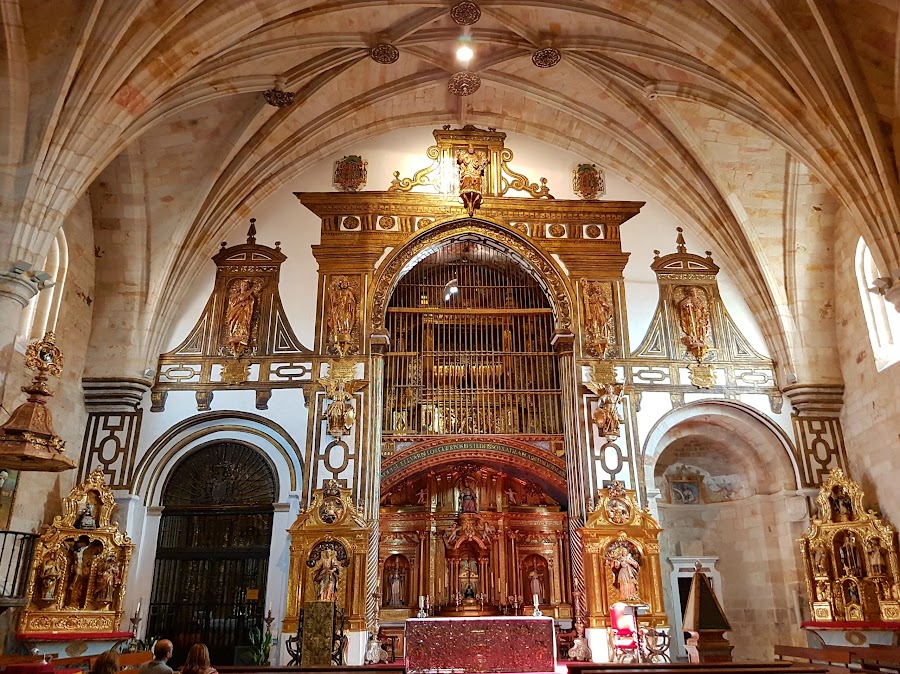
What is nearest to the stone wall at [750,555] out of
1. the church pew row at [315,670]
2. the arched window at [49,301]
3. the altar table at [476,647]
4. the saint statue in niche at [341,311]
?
the altar table at [476,647]

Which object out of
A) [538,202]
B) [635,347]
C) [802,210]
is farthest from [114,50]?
[802,210]

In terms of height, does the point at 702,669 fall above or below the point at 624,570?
below

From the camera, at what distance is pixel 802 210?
1442 centimetres

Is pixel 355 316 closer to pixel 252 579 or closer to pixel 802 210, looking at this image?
pixel 252 579

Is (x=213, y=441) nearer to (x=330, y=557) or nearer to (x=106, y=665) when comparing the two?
(x=330, y=557)

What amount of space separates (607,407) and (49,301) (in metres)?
9.92

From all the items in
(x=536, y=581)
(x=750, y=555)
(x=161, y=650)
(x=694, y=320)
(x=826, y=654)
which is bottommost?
(x=826, y=654)

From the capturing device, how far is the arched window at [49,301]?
12219 mm

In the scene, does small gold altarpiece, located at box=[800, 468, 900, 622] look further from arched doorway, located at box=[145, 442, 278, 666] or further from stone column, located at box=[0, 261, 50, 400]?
stone column, located at box=[0, 261, 50, 400]

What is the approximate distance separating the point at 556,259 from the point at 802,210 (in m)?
4.77

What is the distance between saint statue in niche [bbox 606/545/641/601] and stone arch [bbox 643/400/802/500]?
1.34m

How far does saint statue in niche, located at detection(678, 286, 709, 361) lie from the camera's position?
14.5m

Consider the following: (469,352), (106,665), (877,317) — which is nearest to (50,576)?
(106,665)

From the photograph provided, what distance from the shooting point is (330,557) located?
40.8ft
